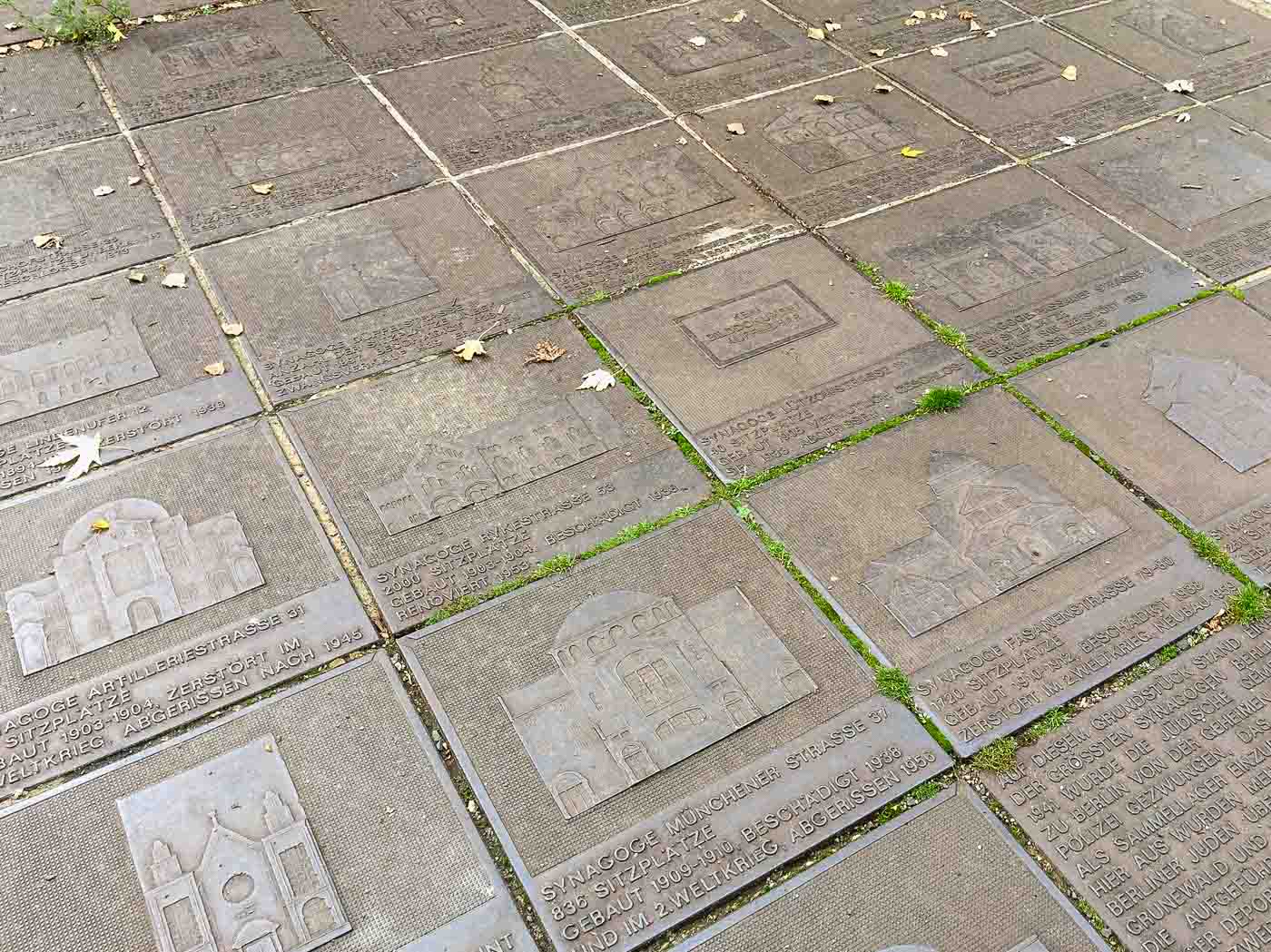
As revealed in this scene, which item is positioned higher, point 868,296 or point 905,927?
point 868,296

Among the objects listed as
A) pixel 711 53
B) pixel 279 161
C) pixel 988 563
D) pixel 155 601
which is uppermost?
pixel 711 53

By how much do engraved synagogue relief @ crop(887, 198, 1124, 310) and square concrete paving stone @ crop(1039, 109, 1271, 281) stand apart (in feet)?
1.39

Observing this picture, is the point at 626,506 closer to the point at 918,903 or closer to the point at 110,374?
the point at 918,903

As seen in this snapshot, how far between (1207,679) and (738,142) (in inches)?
176

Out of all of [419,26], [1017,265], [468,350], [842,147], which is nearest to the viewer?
[468,350]

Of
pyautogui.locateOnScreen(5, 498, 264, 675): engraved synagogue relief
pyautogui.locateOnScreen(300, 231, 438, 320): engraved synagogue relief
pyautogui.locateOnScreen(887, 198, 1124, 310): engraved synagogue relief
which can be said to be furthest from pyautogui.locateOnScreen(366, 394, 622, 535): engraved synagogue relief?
pyautogui.locateOnScreen(887, 198, 1124, 310): engraved synagogue relief

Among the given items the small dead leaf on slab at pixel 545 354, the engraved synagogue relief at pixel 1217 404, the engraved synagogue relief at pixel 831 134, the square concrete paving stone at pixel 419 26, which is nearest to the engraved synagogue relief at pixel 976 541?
the engraved synagogue relief at pixel 1217 404

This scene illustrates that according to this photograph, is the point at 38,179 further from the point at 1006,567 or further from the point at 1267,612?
the point at 1267,612

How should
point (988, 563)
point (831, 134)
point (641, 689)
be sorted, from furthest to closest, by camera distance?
point (831, 134)
point (988, 563)
point (641, 689)

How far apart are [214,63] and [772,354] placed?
5.09 metres

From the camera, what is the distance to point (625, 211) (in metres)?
5.80

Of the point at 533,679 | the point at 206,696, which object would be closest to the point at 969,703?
the point at 533,679

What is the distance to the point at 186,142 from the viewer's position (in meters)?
6.18

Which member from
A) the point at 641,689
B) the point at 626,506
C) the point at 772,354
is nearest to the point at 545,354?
the point at 626,506
